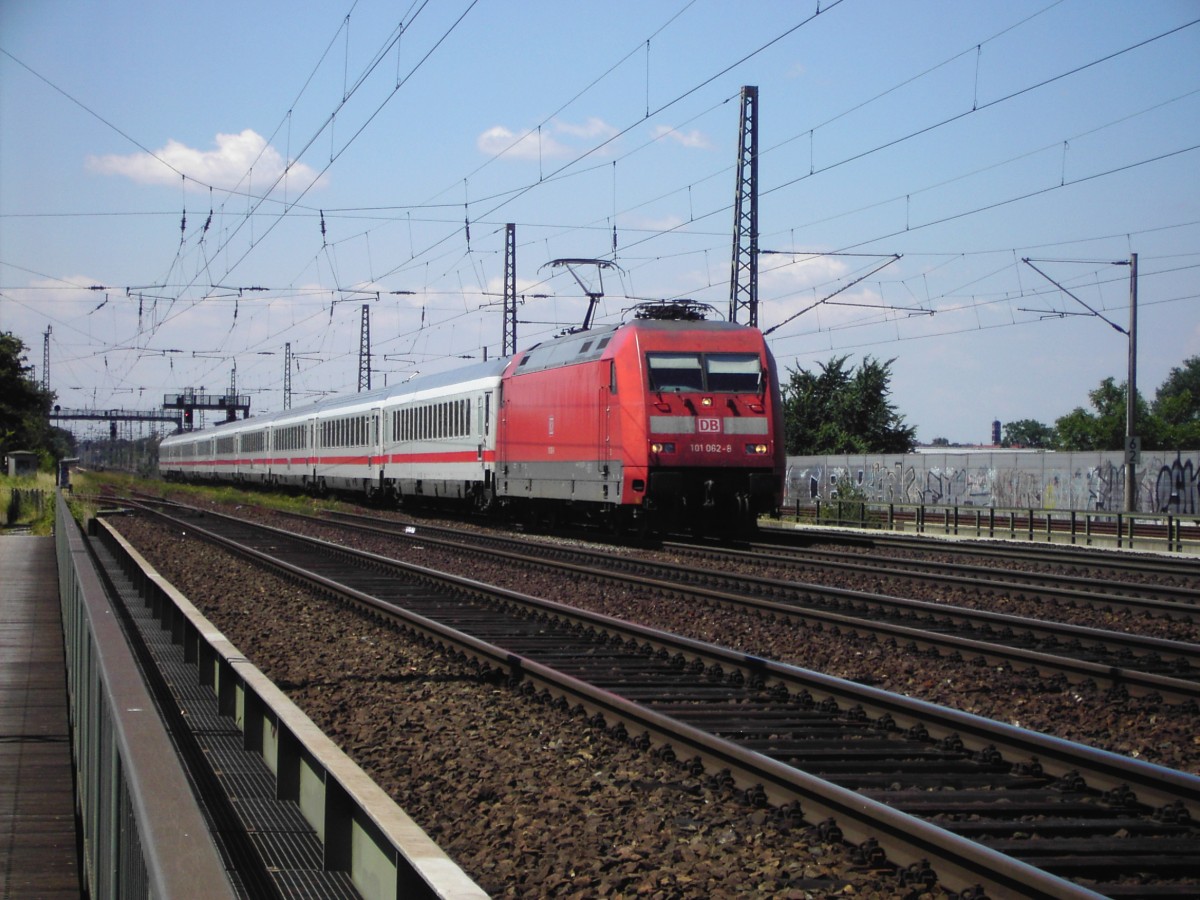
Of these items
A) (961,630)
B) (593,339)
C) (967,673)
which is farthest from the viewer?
(593,339)

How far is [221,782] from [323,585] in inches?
374

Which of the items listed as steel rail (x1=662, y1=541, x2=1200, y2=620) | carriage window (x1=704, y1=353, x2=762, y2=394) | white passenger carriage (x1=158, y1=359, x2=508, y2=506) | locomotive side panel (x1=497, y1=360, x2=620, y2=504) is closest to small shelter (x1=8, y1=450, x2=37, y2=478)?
white passenger carriage (x1=158, y1=359, x2=508, y2=506)

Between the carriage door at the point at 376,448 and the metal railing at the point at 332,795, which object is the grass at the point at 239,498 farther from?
the metal railing at the point at 332,795

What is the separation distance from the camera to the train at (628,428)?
20.9 meters

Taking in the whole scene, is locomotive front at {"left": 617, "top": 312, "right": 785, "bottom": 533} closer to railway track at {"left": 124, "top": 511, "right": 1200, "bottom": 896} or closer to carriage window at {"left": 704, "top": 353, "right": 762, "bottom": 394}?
carriage window at {"left": 704, "top": 353, "right": 762, "bottom": 394}

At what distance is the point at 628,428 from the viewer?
20.9m

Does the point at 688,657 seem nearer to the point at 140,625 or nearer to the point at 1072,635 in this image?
the point at 1072,635

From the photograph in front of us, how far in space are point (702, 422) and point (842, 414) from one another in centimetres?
4064

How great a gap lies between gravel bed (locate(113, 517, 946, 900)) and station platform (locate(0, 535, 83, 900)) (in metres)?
1.54

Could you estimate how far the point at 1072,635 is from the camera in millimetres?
11039

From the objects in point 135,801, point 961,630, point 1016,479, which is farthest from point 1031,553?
point 1016,479

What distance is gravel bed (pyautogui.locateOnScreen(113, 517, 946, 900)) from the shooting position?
5.12 m

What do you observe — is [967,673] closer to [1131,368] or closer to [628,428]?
[628,428]

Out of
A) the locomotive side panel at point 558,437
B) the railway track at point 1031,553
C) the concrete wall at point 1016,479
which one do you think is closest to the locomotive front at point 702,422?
the locomotive side panel at point 558,437
